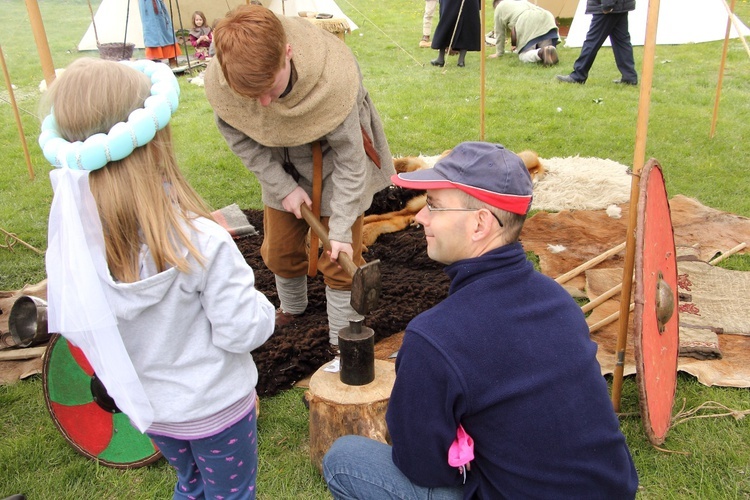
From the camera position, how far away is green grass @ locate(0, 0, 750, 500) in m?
2.54

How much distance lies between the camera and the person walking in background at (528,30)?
9.93 m

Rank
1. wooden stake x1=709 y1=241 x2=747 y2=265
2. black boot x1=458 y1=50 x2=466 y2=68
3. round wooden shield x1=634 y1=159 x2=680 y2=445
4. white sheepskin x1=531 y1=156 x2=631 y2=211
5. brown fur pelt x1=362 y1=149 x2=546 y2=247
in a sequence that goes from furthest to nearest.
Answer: black boot x1=458 y1=50 x2=466 y2=68
white sheepskin x1=531 y1=156 x2=631 y2=211
brown fur pelt x1=362 y1=149 x2=546 y2=247
wooden stake x1=709 y1=241 x2=747 y2=265
round wooden shield x1=634 y1=159 x2=680 y2=445

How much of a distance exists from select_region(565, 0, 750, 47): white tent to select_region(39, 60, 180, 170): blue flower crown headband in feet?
33.8

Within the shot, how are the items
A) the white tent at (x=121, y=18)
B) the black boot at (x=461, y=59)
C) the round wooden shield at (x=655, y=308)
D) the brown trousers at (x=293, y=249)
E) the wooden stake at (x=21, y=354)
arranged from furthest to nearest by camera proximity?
1. the white tent at (x=121, y=18)
2. the black boot at (x=461, y=59)
3. the wooden stake at (x=21, y=354)
4. the brown trousers at (x=293, y=249)
5. the round wooden shield at (x=655, y=308)

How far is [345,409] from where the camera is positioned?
2398mm

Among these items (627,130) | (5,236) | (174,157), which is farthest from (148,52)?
(174,157)

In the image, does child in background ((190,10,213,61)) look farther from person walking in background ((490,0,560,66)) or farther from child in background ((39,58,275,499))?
child in background ((39,58,275,499))

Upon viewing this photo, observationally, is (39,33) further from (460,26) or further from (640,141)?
(460,26)

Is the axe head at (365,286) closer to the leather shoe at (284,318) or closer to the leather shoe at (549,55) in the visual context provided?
the leather shoe at (284,318)

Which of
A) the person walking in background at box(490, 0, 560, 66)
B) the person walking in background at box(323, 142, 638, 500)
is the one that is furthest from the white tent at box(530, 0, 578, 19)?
the person walking in background at box(323, 142, 638, 500)

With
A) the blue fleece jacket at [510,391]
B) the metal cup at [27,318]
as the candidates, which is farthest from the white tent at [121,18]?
the blue fleece jacket at [510,391]

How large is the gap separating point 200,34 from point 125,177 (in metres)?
11.6

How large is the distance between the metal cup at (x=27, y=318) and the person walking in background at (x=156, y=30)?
8983mm

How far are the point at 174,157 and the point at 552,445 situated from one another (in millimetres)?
1130
